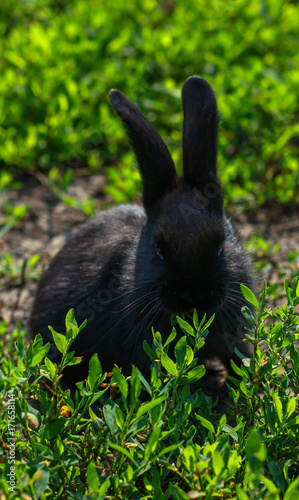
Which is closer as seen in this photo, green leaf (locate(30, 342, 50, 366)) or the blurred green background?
green leaf (locate(30, 342, 50, 366))

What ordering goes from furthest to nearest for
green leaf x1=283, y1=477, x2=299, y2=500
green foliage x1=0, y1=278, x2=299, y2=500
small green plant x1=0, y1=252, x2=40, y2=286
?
1. small green plant x1=0, y1=252, x2=40, y2=286
2. green foliage x1=0, y1=278, x2=299, y2=500
3. green leaf x1=283, y1=477, x2=299, y2=500

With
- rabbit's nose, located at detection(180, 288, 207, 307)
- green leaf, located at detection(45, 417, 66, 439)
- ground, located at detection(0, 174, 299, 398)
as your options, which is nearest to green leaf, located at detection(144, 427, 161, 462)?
green leaf, located at detection(45, 417, 66, 439)

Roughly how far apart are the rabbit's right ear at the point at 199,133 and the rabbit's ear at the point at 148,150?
124mm

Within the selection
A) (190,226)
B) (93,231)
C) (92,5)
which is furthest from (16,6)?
(190,226)

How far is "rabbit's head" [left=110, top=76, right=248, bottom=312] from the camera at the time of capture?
3.23 meters

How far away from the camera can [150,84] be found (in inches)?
275

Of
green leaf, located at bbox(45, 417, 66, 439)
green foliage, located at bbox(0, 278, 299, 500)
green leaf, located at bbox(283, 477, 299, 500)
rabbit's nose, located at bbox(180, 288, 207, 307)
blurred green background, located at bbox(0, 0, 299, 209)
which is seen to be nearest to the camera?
green leaf, located at bbox(283, 477, 299, 500)

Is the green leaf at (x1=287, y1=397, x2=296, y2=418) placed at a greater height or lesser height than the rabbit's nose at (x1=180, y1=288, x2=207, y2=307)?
lesser

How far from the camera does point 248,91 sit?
20.5ft

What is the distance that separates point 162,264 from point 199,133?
0.86 meters

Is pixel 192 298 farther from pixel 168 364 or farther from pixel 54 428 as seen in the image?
pixel 54 428

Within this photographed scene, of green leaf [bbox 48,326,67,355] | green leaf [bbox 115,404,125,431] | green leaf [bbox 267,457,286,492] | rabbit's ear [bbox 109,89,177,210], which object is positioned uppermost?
rabbit's ear [bbox 109,89,177,210]

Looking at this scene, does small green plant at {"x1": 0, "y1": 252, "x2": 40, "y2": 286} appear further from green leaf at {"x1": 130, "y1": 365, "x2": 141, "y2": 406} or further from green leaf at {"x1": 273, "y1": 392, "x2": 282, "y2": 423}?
green leaf at {"x1": 273, "y1": 392, "x2": 282, "y2": 423}

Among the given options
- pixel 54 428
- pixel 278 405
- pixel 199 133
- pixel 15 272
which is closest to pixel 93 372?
pixel 54 428
